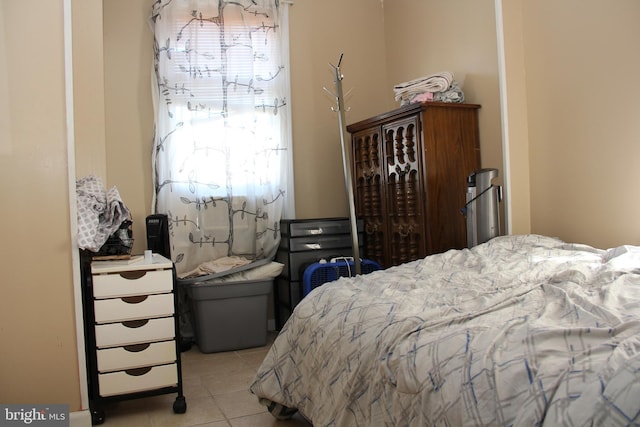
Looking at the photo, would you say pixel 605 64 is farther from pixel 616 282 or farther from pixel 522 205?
pixel 616 282

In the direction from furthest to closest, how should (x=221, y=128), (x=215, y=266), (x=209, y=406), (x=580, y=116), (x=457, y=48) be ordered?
(x=221, y=128) < (x=215, y=266) < (x=457, y=48) < (x=580, y=116) < (x=209, y=406)

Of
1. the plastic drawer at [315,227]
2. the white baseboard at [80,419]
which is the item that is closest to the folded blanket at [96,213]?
the white baseboard at [80,419]

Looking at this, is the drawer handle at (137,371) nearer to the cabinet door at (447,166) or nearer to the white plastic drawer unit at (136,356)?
the white plastic drawer unit at (136,356)

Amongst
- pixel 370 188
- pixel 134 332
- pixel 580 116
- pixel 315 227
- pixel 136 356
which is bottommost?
pixel 136 356

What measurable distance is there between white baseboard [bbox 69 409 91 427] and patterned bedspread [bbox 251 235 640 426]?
717mm

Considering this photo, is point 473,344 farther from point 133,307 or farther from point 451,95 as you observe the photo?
point 451,95

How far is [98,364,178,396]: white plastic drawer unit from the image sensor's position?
87.8 inches

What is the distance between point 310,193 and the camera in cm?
410

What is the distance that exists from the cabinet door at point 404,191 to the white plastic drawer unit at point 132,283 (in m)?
1.53

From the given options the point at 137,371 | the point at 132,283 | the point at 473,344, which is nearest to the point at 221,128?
the point at 132,283

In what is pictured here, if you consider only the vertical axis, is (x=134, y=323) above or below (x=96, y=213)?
below

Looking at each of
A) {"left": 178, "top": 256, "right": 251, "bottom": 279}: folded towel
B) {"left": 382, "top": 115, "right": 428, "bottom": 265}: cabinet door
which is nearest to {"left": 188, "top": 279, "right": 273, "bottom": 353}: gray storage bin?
{"left": 178, "top": 256, "right": 251, "bottom": 279}: folded towel

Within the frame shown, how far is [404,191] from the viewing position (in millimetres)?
3312

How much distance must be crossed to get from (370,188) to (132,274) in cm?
191
